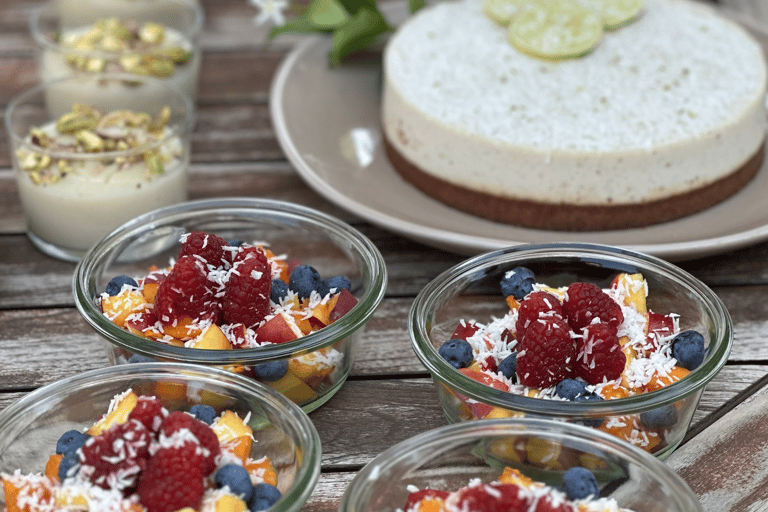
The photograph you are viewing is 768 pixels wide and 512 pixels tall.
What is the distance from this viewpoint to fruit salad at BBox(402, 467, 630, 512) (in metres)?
0.87

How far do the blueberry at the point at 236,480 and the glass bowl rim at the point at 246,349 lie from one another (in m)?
0.20

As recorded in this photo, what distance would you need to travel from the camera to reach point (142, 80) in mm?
1910

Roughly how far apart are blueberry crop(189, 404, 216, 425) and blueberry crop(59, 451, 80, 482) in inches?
5.8

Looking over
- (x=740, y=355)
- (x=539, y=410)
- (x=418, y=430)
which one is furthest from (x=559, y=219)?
(x=539, y=410)

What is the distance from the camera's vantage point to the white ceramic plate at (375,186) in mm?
1569

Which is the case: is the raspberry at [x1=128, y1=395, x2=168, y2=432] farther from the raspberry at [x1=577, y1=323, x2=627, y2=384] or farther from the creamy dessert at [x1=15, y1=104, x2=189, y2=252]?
the creamy dessert at [x1=15, y1=104, x2=189, y2=252]

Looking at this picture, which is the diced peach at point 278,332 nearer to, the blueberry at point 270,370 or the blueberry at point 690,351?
the blueberry at point 270,370

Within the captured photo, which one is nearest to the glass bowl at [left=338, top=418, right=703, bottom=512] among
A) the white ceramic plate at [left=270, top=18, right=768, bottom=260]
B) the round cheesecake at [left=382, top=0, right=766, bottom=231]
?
the white ceramic plate at [left=270, top=18, right=768, bottom=260]

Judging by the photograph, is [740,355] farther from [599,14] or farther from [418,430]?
[599,14]

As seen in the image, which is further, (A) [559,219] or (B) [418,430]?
(A) [559,219]

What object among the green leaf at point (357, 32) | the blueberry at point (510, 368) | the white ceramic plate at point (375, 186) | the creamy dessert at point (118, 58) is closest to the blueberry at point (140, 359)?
the blueberry at point (510, 368)

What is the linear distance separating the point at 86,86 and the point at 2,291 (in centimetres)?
58

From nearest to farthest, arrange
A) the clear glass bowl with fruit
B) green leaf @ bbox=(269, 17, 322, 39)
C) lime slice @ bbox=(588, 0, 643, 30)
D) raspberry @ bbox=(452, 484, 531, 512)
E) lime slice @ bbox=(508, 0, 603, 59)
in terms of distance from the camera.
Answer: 1. raspberry @ bbox=(452, 484, 531, 512)
2. the clear glass bowl with fruit
3. lime slice @ bbox=(508, 0, 603, 59)
4. lime slice @ bbox=(588, 0, 643, 30)
5. green leaf @ bbox=(269, 17, 322, 39)

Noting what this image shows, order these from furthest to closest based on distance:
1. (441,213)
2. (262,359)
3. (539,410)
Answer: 1. (441,213)
2. (262,359)
3. (539,410)
